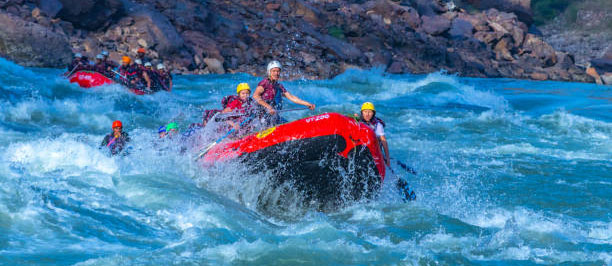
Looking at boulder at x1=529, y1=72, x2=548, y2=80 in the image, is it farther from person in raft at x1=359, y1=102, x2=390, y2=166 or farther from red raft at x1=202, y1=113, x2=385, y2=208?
red raft at x1=202, y1=113, x2=385, y2=208

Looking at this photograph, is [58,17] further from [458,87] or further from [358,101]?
[458,87]

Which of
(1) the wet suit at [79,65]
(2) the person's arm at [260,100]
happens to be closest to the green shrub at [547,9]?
(1) the wet suit at [79,65]

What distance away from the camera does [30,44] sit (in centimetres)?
1903

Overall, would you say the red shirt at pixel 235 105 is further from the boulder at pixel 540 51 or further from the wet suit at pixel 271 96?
the boulder at pixel 540 51

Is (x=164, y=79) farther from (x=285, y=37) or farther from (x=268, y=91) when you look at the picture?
(x=285, y=37)

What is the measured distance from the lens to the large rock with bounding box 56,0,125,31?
23328 millimetres

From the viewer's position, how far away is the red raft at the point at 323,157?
693 cm

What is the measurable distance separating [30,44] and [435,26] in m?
24.8

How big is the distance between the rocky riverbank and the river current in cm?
851

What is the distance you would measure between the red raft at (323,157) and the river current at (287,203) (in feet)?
0.85

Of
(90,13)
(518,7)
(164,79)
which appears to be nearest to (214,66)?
(90,13)

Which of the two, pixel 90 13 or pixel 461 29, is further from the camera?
pixel 461 29

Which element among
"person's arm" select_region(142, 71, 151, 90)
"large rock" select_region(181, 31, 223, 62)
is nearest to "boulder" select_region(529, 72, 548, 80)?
"large rock" select_region(181, 31, 223, 62)

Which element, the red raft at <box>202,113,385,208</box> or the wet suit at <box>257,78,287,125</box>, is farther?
the wet suit at <box>257,78,287,125</box>
